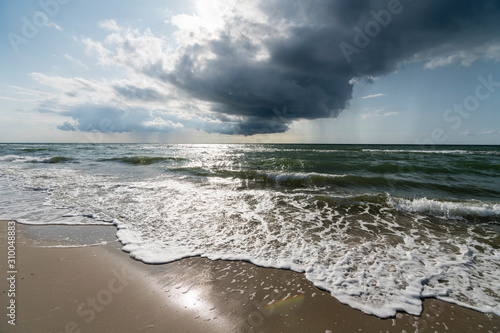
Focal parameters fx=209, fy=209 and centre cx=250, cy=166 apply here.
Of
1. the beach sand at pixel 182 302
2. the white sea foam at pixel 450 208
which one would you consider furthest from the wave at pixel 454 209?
the beach sand at pixel 182 302

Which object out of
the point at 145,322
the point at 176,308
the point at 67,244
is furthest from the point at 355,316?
the point at 67,244

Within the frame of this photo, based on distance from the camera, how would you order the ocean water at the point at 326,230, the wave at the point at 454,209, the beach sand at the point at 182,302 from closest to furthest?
the beach sand at the point at 182,302 < the ocean water at the point at 326,230 < the wave at the point at 454,209

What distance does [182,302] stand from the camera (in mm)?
2904

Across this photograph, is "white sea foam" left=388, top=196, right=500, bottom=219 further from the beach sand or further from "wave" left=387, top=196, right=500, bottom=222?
the beach sand

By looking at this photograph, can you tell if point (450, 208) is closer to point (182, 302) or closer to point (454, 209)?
point (454, 209)

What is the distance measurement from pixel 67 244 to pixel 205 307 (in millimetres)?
3768

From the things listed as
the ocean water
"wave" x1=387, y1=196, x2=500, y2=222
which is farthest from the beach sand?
"wave" x1=387, y1=196, x2=500, y2=222

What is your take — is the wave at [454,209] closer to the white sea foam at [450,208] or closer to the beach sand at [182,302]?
the white sea foam at [450,208]

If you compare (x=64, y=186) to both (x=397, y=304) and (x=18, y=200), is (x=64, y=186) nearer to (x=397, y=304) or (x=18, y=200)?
(x=18, y=200)

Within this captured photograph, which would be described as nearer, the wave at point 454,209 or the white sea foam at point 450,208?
the wave at point 454,209

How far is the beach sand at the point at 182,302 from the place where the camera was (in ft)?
8.31

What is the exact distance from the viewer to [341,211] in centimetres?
718

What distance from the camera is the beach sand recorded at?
2.53m

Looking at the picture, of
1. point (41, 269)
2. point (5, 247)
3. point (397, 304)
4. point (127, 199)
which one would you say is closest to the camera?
point (397, 304)
